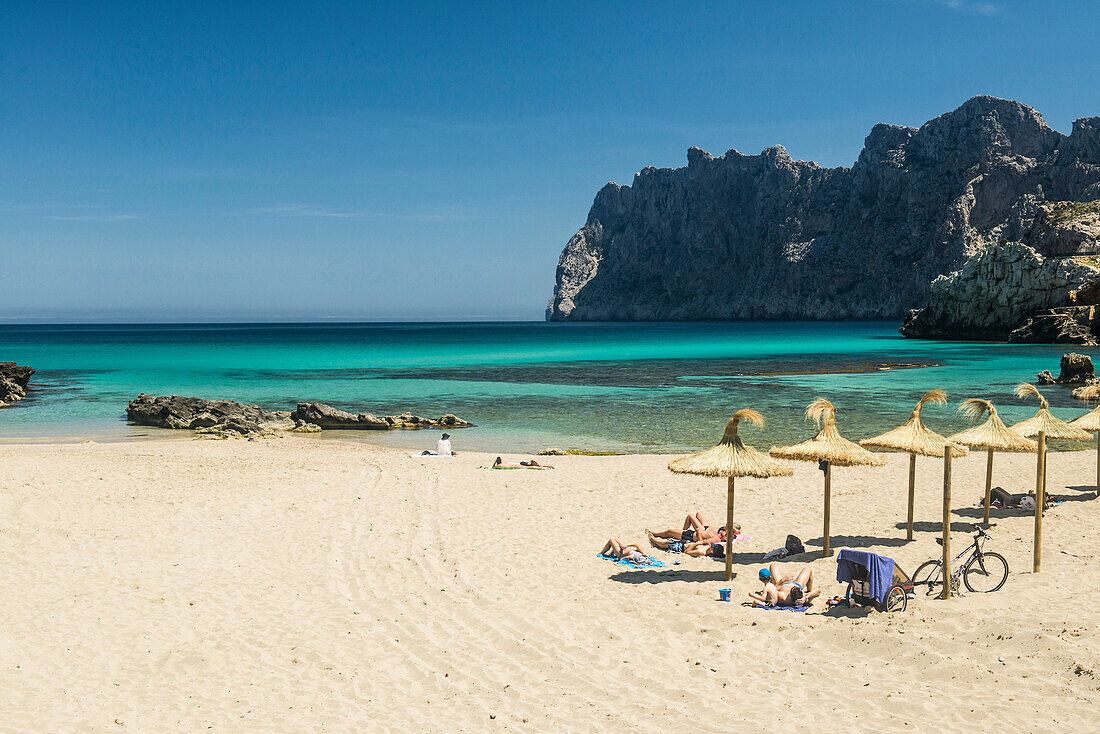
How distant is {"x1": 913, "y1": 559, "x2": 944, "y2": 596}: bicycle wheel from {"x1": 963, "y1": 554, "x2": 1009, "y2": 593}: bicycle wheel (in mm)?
332

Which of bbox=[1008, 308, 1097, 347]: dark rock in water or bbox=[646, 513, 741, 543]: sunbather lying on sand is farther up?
bbox=[1008, 308, 1097, 347]: dark rock in water

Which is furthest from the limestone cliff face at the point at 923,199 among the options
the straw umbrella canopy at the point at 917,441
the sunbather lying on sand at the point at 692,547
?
the sunbather lying on sand at the point at 692,547

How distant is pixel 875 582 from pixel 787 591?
1.07 meters

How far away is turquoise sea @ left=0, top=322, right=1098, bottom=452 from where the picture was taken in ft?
87.5

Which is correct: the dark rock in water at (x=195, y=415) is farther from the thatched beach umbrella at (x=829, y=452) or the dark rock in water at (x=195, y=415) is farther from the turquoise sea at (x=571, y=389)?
the thatched beach umbrella at (x=829, y=452)

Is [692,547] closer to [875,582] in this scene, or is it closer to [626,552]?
[626,552]

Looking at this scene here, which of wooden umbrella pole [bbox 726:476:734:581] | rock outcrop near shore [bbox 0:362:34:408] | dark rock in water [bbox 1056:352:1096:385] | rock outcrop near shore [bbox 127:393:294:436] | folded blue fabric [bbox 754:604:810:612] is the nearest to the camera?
folded blue fabric [bbox 754:604:810:612]

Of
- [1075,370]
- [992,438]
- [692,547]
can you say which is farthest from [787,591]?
[1075,370]

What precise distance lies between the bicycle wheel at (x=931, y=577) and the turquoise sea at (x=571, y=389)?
1184 cm

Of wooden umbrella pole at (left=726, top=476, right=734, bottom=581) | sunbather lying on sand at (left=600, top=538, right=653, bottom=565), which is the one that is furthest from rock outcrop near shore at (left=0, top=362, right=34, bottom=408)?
wooden umbrella pole at (left=726, top=476, right=734, bottom=581)

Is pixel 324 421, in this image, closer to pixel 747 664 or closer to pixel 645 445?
pixel 645 445

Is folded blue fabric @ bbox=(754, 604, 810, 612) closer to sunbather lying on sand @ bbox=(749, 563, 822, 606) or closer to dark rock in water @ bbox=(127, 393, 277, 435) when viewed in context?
sunbather lying on sand @ bbox=(749, 563, 822, 606)

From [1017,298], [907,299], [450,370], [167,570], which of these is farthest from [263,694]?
[907,299]

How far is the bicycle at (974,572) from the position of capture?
942cm
